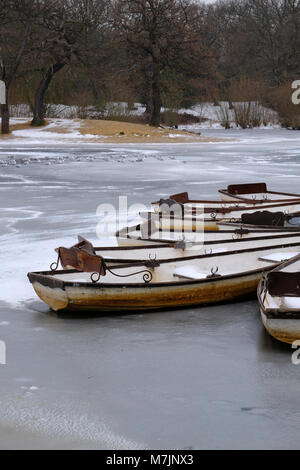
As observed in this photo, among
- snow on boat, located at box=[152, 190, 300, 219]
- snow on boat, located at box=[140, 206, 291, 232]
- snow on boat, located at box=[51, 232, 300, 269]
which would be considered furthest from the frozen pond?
snow on boat, located at box=[152, 190, 300, 219]

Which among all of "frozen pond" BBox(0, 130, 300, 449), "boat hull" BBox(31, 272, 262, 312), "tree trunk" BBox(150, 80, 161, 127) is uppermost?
"tree trunk" BBox(150, 80, 161, 127)

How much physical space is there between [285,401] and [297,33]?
2519 inches

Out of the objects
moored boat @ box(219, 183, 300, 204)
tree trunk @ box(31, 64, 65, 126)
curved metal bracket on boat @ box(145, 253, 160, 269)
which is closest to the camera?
curved metal bracket on boat @ box(145, 253, 160, 269)

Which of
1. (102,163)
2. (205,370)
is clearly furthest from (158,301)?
(102,163)

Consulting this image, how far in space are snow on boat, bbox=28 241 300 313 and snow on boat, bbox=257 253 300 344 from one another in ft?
2.33

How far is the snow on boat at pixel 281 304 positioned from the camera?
647cm

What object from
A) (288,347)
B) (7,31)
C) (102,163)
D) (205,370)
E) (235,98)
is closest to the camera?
(205,370)

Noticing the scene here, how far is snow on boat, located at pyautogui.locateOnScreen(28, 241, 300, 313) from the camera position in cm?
757

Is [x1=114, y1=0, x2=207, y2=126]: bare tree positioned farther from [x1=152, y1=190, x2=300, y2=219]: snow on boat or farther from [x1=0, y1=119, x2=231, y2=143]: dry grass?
[x1=152, y1=190, x2=300, y2=219]: snow on boat

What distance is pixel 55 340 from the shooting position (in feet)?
22.4

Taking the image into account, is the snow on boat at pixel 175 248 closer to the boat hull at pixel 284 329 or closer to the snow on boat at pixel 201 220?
the snow on boat at pixel 201 220

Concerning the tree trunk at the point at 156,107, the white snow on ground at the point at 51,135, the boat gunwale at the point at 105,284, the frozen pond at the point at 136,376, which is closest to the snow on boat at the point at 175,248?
the boat gunwale at the point at 105,284

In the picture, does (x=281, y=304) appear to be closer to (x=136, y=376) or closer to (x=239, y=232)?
(x=136, y=376)
